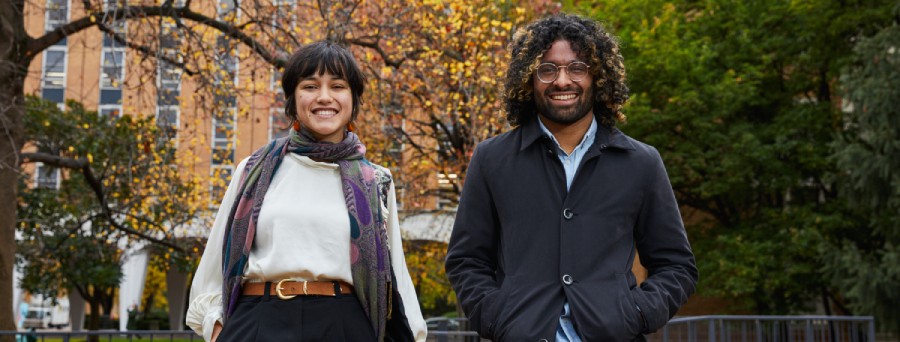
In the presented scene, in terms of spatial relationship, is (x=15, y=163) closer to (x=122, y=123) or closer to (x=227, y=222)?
(x=227, y=222)

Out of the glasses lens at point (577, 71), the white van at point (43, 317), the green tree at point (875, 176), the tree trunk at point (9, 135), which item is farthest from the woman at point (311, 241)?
the white van at point (43, 317)

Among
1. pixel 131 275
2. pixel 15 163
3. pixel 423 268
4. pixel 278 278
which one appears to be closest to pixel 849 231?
pixel 423 268

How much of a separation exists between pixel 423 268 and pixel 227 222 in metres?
15.7

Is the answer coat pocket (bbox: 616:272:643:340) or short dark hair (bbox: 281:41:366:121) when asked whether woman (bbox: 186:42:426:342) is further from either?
coat pocket (bbox: 616:272:643:340)

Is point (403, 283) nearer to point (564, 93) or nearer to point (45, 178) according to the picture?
point (564, 93)

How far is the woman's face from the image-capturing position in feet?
10.1

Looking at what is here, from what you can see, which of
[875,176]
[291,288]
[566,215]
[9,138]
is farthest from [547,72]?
[875,176]

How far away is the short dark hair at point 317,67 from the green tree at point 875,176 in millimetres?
17652

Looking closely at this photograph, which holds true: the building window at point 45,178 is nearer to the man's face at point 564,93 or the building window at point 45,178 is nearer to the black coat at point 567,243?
the black coat at point 567,243

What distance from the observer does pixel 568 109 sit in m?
2.76

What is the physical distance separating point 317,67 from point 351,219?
0.63m

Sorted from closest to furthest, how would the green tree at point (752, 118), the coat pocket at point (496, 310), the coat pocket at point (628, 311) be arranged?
1. the coat pocket at point (628, 311)
2. the coat pocket at point (496, 310)
3. the green tree at point (752, 118)

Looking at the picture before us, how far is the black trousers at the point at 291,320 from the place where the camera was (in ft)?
9.25

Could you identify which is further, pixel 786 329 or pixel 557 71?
pixel 786 329
